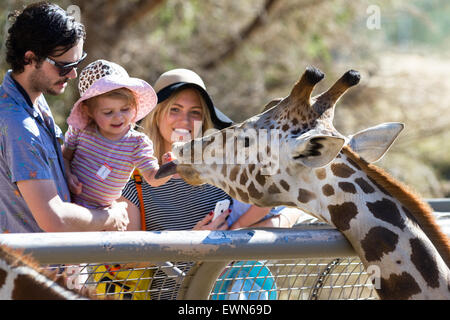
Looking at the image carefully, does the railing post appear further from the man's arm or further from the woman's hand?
the woman's hand

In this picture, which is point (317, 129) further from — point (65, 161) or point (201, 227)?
point (65, 161)

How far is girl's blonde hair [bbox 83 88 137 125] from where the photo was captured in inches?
110

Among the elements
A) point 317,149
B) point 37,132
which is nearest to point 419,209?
point 317,149

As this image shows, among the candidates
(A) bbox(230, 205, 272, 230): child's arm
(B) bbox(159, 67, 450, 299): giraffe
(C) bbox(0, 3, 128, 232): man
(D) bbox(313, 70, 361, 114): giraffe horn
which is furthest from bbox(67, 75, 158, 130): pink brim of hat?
(D) bbox(313, 70, 361, 114): giraffe horn

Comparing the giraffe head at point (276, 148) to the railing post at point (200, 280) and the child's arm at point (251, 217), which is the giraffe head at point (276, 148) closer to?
the railing post at point (200, 280)

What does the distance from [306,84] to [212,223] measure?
84 cm

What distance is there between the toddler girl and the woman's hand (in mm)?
256

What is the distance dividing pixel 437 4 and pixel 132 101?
26.1 m

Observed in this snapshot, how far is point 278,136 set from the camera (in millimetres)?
2379

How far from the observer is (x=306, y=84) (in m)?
2.36

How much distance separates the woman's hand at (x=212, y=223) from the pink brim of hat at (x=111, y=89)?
21.3 inches

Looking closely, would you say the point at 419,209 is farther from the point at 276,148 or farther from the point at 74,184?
the point at 74,184
